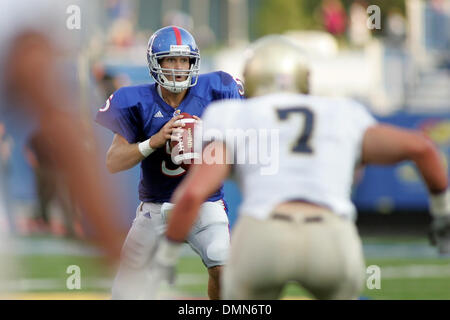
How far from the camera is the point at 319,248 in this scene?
3.44 metres

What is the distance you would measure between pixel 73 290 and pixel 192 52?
386cm

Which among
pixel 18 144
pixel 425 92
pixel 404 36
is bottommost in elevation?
pixel 18 144

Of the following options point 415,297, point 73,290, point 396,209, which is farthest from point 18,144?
point 415,297

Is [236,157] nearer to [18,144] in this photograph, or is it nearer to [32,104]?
[32,104]

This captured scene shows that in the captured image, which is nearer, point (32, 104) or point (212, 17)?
point (32, 104)

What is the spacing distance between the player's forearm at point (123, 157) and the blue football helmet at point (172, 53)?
44 cm

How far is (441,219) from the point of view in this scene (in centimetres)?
379

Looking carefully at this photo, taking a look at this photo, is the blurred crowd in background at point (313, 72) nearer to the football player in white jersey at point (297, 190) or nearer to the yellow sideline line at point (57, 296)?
the yellow sideline line at point (57, 296)

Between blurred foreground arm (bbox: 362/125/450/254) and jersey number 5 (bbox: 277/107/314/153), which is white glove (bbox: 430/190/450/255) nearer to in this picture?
blurred foreground arm (bbox: 362/125/450/254)

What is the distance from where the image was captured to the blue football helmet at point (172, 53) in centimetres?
524

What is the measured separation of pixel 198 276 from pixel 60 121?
11.7 ft

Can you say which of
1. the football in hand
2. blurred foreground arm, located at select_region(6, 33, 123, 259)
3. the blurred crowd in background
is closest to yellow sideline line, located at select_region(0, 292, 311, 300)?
the blurred crowd in background
